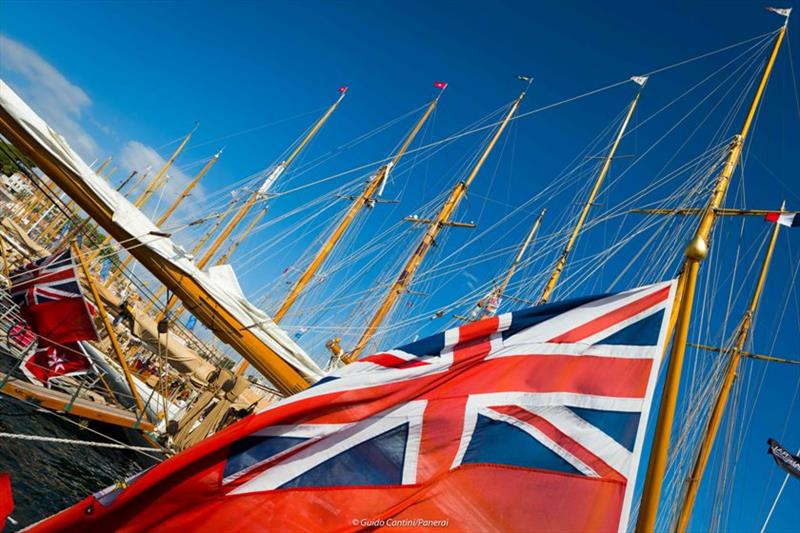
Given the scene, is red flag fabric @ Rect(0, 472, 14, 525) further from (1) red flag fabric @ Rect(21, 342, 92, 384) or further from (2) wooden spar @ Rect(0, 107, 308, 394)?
(1) red flag fabric @ Rect(21, 342, 92, 384)

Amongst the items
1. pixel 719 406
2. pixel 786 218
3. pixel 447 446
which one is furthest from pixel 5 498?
pixel 719 406

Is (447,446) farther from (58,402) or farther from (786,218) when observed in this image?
(58,402)

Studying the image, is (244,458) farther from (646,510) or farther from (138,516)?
(646,510)

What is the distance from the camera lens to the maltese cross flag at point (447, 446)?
338 centimetres

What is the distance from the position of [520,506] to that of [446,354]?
1257mm

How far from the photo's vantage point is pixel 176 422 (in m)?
14.0

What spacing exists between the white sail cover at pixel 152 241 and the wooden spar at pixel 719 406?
13.1 m

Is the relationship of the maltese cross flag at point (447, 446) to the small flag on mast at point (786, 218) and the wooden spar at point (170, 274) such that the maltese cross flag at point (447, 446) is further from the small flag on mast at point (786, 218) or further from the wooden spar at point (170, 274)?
the wooden spar at point (170, 274)

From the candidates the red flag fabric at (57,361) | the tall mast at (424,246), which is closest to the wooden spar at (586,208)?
the tall mast at (424,246)

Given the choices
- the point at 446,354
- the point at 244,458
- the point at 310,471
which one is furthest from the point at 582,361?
the point at 244,458

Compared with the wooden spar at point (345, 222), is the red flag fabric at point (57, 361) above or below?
below

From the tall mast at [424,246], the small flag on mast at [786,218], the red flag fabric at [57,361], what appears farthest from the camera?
the tall mast at [424,246]

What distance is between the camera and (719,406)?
1656 centimetres

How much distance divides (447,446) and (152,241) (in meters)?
6.31
